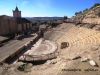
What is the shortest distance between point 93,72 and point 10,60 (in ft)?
46.1

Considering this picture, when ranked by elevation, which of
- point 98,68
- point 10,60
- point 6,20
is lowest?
point 10,60

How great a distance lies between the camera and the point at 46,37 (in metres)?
52.5

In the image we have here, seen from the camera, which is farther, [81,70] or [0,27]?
[0,27]

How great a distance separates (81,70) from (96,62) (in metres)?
2.61

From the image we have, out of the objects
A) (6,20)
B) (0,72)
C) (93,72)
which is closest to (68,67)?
(93,72)

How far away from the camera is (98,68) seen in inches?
639

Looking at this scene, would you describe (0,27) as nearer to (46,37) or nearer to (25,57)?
(46,37)

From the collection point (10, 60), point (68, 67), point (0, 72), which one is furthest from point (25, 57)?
point (68, 67)

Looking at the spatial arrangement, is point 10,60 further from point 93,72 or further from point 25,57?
point 93,72

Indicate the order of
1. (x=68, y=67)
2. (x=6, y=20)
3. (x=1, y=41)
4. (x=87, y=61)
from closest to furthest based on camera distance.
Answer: (x=68, y=67) < (x=87, y=61) < (x=1, y=41) < (x=6, y=20)

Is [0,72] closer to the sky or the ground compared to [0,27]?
closer to the ground

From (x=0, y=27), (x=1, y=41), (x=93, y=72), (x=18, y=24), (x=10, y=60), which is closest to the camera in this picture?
(x=93, y=72)

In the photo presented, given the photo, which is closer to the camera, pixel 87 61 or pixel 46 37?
pixel 87 61

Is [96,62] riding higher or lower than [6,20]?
lower
